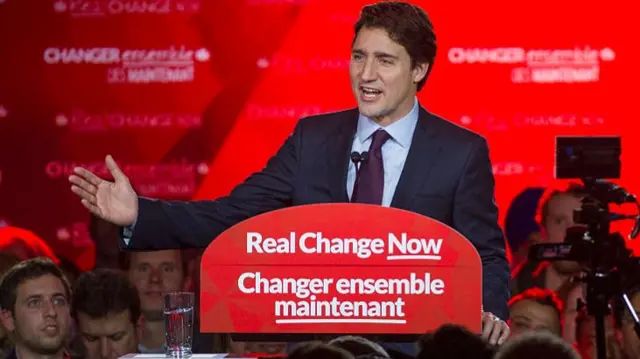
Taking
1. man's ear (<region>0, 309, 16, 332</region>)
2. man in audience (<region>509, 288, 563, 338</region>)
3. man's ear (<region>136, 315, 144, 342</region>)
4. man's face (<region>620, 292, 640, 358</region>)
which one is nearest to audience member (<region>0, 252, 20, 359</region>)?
man's ear (<region>0, 309, 16, 332</region>)

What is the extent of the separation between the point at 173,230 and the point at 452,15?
164 inches

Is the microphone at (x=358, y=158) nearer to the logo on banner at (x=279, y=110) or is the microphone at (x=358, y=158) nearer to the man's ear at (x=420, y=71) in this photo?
the man's ear at (x=420, y=71)

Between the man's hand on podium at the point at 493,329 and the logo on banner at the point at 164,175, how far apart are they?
433 cm

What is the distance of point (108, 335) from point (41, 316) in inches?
13.0

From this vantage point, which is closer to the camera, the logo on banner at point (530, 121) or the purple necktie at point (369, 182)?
the purple necktie at point (369, 182)

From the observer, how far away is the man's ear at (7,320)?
471cm

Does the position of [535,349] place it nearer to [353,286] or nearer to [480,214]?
[353,286]

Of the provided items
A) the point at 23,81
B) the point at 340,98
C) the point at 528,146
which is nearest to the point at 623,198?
the point at 528,146

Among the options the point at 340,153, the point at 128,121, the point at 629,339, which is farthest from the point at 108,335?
the point at 340,153

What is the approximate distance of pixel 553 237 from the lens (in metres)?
5.95

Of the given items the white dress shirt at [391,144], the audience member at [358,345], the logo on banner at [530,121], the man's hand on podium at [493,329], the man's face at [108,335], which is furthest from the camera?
the logo on banner at [530,121]

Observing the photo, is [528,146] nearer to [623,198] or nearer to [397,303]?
[623,198]

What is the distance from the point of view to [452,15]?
6.30 metres

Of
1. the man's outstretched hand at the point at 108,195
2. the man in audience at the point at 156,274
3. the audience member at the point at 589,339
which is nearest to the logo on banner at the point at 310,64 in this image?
the man in audience at the point at 156,274
